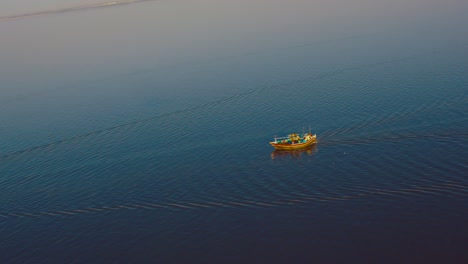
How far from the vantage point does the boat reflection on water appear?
4388cm

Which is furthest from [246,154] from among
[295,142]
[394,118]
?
[394,118]

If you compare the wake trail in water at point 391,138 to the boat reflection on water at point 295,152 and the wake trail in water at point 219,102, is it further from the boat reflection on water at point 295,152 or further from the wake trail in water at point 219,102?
the wake trail in water at point 219,102

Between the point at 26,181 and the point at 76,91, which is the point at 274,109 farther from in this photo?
the point at 76,91

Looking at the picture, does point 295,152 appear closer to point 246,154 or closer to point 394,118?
point 246,154

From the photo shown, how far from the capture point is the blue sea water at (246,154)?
3281 cm

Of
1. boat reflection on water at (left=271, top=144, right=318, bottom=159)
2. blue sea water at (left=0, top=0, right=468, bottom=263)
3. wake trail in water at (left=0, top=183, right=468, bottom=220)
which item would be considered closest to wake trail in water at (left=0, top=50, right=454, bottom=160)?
blue sea water at (left=0, top=0, right=468, bottom=263)

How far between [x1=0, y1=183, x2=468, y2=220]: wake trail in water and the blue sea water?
0.45 ft

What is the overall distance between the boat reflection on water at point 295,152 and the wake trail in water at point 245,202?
23.3 feet

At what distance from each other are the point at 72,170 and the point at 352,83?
34028 millimetres

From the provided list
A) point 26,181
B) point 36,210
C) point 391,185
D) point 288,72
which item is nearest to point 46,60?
point 288,72

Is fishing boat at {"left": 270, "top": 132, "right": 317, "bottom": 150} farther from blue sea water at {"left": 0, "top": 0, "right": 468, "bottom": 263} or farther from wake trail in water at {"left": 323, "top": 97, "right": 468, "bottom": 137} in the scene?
wake trail in water at {"left": 323, "top": 97, "right": 468, "bottom": 137}

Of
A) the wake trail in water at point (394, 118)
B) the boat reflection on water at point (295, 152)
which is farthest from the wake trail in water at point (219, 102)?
the wake trail in water at point (394, 118)

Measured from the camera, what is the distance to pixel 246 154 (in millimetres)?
45000

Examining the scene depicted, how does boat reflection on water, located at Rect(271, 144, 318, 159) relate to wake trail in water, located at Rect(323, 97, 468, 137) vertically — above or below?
below
